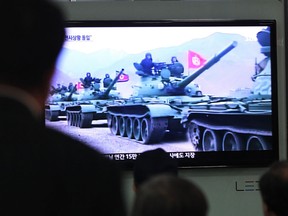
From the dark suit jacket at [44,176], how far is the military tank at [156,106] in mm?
2990

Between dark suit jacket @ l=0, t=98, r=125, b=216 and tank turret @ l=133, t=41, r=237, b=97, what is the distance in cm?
299

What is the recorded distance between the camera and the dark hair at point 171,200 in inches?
40.8

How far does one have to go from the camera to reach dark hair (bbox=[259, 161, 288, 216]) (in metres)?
1.92

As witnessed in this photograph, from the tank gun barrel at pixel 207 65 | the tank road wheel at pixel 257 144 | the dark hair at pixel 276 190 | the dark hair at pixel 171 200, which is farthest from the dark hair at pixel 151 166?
the tank road wheel at pixel 257 144

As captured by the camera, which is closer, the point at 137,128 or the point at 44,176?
the point at 44,176

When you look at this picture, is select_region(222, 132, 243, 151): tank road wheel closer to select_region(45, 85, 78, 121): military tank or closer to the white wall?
the white wall

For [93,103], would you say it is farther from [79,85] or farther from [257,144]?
[257,144]

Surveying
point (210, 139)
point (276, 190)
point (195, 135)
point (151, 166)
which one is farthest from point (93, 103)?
point (276, 190)

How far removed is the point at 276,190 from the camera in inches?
75.9

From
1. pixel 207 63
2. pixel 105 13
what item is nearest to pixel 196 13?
pixel 207 63

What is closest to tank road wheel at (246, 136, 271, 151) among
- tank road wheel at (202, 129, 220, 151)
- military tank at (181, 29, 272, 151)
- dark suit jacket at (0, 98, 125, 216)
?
military tank at (181, 29, 272, 151)

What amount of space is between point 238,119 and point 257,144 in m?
0.25

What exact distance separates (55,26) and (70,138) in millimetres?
187

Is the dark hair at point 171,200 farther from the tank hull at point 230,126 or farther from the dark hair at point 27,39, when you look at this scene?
the tank hull at point 230,126
